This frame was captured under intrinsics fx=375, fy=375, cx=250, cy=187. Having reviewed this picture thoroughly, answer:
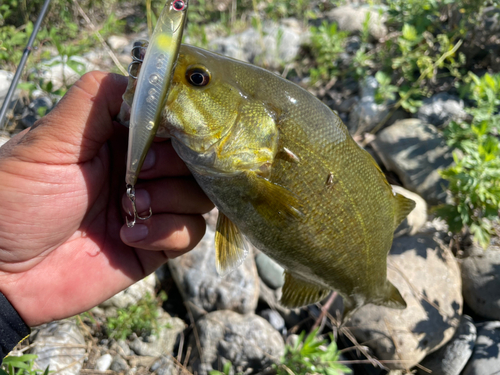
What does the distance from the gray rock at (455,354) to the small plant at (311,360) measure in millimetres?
1179

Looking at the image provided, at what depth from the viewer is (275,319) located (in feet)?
12.2

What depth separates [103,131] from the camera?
1.77 meters

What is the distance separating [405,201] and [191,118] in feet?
4.18

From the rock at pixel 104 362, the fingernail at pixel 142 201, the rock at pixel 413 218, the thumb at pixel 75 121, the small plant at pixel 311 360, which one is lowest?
the rock at pixel 104 362

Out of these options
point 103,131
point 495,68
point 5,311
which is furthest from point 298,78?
point 5,311

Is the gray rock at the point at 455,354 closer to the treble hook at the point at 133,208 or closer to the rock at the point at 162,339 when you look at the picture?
the rock at the point at 162,339

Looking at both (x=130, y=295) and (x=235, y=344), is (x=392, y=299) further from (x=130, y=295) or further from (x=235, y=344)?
(x=130, y=295)

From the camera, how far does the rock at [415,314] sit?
347 centimetres

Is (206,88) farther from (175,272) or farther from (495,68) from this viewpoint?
(495,68)

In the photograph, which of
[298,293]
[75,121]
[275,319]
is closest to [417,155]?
[275,319]

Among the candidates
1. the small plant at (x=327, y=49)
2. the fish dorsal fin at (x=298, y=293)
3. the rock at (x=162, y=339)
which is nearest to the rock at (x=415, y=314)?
the fish dorsal fin at (x=298, y=293)

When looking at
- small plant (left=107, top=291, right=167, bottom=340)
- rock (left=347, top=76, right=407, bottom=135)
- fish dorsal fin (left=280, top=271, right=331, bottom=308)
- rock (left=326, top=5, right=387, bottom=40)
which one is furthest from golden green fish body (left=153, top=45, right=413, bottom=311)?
rock (left=326, top=5, right=387, bottom=40)

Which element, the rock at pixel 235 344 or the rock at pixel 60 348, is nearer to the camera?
the rock at pixel 60 348

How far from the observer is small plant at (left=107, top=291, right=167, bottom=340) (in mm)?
3240
